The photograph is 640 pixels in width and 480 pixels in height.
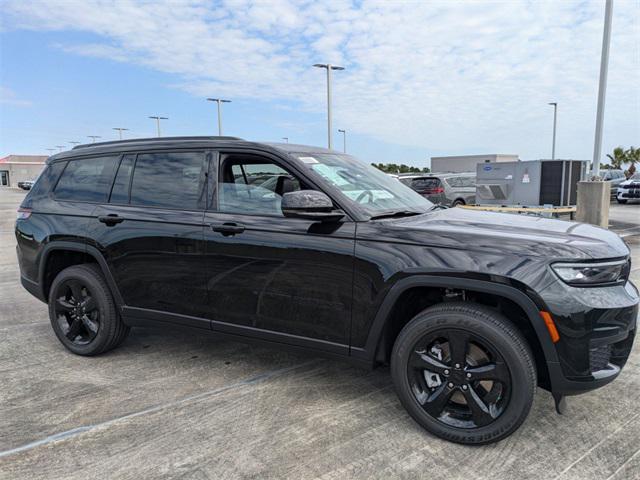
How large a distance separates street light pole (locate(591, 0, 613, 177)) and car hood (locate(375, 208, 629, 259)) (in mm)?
9007

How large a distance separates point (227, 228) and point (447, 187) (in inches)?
599

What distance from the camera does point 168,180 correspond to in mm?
3746

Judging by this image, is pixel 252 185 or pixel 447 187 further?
pixel 447 187

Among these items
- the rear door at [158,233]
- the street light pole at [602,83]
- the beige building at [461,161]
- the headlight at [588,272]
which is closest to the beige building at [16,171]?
the beige building at [461,161]

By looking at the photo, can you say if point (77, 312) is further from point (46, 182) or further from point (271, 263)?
point (271, 263)

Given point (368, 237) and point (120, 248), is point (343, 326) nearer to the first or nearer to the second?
point (368, 237)

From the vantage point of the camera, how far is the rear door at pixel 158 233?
140 inches

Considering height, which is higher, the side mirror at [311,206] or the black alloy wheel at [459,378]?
the side mirror at [311,206]

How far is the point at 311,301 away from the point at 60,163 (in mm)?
2799

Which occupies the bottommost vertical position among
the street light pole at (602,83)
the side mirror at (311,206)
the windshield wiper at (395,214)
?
the windshield wiper at (395,214)

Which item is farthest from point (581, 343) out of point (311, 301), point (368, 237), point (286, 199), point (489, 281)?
point (286, 199)

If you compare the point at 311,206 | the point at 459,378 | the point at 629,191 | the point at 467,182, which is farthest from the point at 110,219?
the point at 629,191

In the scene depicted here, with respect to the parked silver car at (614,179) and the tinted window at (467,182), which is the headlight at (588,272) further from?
the parked silver car at (614,179)

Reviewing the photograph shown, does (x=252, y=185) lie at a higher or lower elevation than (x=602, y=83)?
lower
